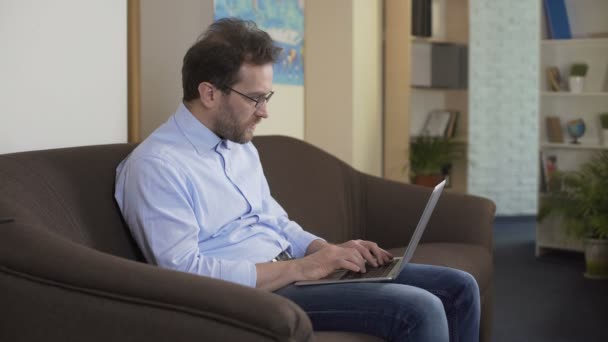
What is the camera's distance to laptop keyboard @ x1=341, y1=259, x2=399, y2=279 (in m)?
2.01

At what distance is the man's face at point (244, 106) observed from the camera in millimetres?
2072

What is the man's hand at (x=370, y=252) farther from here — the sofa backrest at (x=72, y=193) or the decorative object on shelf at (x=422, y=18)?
the decorative object on shelf at (x=422, y=18)

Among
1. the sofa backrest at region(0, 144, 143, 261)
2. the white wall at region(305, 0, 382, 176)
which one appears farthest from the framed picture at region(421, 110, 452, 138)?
the sofa backrest at region(0, 144, 143, 261)

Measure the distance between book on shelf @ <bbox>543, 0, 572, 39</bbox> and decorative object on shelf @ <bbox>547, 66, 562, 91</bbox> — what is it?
23 centimetres

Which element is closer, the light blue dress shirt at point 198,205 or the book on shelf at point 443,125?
the light blue dress shirt at point 198,205

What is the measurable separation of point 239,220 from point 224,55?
43 cm

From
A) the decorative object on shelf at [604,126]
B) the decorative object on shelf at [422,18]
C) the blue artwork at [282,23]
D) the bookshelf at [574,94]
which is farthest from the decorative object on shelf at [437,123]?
the blue artwork at [282,23]

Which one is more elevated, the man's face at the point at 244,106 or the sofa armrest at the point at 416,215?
the man's face at the point at 244,106

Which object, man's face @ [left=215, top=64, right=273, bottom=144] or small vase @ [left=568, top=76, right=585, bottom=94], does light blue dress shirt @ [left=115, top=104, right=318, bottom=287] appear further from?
small vase @ [left=568, top=76, right=585, bottom=94]

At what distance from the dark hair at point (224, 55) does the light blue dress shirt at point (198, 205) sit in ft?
0.33

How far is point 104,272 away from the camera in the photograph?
147 cm

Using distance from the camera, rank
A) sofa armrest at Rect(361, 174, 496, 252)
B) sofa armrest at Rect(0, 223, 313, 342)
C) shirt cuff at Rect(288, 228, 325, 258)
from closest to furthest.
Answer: sofa armrest at Rect(0, 223, 313, 342), shirt cuff at Rect(288, 228, 325, 258), sofa armrest at Rect(361, 174, 496, 252)

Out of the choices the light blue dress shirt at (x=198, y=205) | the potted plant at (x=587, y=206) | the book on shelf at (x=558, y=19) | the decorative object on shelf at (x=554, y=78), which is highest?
the book on shelf at (x=558, y=19)

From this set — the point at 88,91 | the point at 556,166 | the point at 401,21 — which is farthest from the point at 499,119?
the point at 88,91
